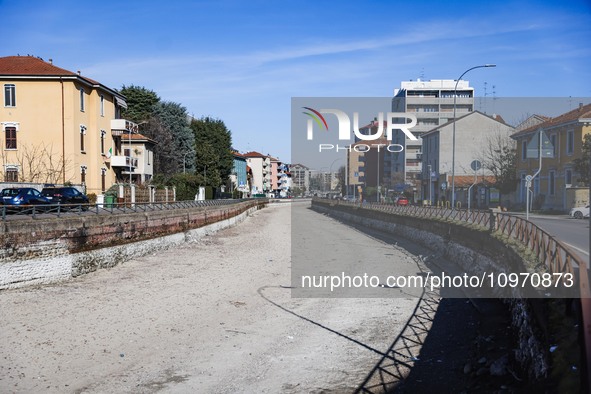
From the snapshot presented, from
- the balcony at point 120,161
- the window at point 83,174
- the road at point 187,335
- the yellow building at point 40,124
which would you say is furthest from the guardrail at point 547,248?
the balcony at point 120,161

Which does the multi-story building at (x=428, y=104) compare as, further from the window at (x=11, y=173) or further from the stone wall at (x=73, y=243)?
the stone wall at (x=73, y=243)

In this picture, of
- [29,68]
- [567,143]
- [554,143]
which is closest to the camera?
[567,143]

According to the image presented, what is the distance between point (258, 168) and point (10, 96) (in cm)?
11869

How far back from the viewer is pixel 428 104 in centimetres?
11200

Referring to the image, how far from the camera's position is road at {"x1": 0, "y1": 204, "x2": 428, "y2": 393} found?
1209cm

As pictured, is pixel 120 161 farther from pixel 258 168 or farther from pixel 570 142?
pixel 258 168

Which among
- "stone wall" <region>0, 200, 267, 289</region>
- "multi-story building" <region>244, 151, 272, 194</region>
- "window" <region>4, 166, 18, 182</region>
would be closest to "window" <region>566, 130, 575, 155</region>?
"stone wall" <region>0, 200, 267, 289</region>

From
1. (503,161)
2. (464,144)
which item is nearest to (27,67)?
(503,161)

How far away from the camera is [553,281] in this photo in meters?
11.0

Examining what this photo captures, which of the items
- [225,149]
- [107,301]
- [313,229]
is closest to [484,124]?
[313,229]

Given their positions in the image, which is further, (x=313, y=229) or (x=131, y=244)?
(x=313, y=229)

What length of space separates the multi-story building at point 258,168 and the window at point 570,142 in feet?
380

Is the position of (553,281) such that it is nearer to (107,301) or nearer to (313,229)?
(107,301)

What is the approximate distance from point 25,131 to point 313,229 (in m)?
25.9
